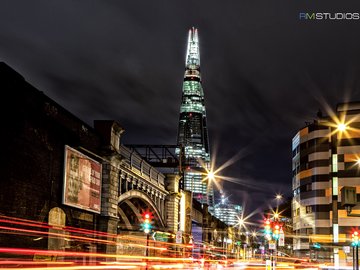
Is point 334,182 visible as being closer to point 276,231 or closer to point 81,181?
point 276,231

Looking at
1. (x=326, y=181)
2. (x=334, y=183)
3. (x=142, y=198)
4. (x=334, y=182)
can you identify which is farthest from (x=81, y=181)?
(x=326, y=181)

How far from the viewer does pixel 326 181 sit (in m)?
110

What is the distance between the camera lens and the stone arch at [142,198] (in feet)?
154

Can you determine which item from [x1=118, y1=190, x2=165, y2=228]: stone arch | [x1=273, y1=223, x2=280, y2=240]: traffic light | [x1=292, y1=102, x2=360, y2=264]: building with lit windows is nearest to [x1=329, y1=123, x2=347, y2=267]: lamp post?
[x1=292, y1=102, x2=360, y2=264]: building with lit windows

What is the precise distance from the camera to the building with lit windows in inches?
4055

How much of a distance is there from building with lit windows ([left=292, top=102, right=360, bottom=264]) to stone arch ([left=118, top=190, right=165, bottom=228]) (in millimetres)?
42452

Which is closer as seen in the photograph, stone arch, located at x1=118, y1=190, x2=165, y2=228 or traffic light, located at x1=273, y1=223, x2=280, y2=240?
traffic light, located at x1=273, y1=223, x2=280, y2=240

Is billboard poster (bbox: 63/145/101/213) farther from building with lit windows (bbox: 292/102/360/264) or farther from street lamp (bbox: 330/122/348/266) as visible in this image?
street lamp (bbox: 330/122/348/266)

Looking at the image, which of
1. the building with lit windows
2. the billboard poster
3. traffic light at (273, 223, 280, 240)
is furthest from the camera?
the building with lit windows

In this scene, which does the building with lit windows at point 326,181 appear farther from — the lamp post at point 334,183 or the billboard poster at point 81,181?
the billboard poster at point 81,181

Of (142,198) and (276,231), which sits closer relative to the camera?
(276,231)

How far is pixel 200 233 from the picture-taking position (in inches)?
3920

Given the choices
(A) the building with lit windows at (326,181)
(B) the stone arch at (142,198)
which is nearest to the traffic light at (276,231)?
(B) the stone arch at (142,198)

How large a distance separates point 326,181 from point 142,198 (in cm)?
6293
